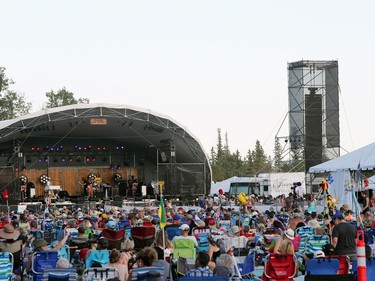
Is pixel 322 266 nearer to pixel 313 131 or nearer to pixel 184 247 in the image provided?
pixel 184 247

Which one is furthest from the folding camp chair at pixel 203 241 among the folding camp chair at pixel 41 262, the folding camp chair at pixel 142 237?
the folding camp chair at pixel 41 262

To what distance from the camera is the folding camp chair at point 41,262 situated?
1235 centimetres

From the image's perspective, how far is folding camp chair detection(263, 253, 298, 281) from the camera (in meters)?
11.6

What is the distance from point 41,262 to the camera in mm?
12445

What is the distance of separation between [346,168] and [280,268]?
2043 cm

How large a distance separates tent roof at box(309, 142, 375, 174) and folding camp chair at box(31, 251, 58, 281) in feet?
62.6

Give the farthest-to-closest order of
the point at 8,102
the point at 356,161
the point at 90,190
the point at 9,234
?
the point at 8,102
the point at 90,190
the point at 356,161
the point at 9,234

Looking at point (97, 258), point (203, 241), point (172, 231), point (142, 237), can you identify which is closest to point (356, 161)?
point (172, 231)

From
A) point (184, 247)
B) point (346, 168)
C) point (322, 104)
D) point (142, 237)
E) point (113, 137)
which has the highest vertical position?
point (322, 104)

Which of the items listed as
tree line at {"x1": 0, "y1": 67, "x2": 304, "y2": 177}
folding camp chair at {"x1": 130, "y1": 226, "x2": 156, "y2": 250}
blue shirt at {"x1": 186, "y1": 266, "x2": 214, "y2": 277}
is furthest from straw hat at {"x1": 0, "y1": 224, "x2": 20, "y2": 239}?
tree line at {"x1": 0, "y1": 67, "x2": 304, "y2": 177}

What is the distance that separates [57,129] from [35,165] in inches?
165

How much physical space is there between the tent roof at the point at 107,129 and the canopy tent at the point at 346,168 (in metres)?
12.6

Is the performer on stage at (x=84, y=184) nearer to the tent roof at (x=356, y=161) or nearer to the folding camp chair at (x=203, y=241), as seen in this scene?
the tent roof at (x=356, y=161)

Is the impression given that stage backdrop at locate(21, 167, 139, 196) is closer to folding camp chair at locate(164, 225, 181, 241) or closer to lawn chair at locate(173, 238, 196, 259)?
folding camp chair at locate(164, 225, 181, 241)
